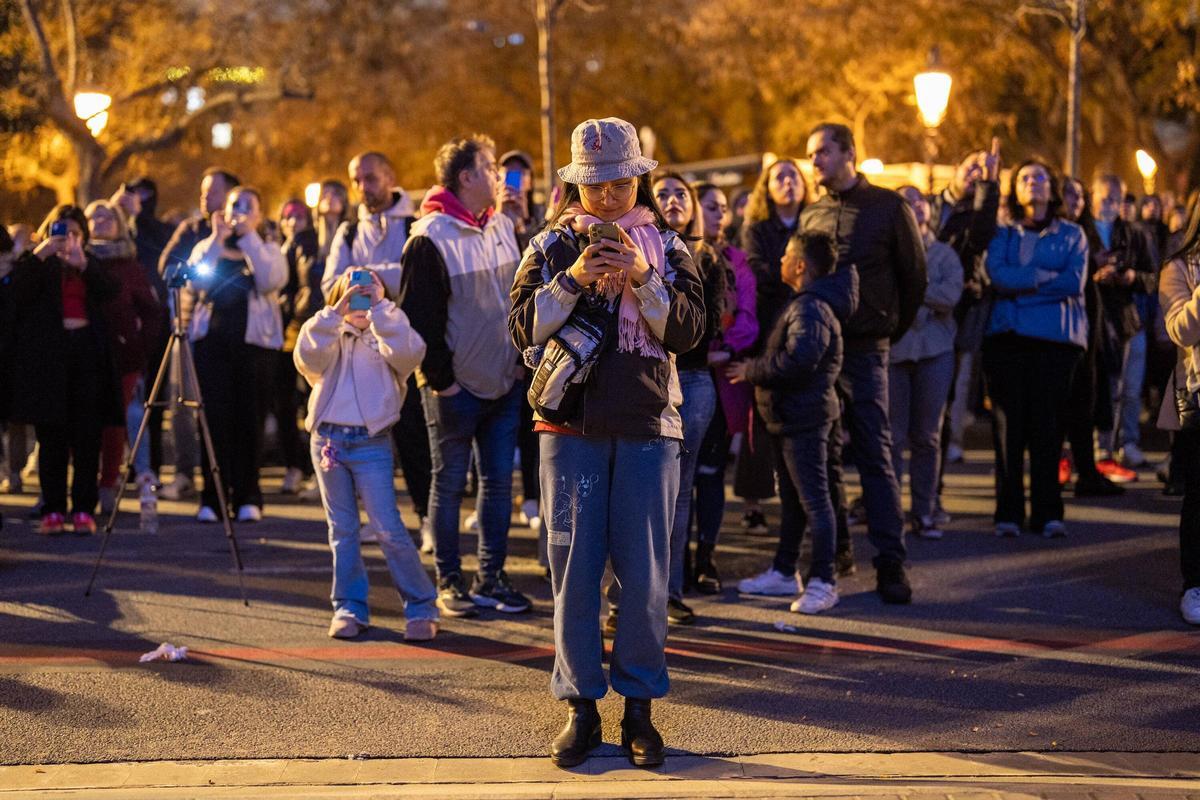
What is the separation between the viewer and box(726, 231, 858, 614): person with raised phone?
25.6 feet

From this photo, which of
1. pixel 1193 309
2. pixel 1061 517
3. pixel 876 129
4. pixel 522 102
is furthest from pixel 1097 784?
pixel 522 102

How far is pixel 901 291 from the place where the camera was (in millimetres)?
8273

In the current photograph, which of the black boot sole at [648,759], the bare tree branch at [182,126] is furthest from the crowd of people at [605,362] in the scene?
the bare tree branch at [182,126]

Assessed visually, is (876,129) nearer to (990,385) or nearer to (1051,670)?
(990,385)

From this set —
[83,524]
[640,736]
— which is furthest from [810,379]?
[83,524]

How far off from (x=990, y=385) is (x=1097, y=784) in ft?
16.0

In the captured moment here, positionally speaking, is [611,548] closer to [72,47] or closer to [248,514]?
[248,514]

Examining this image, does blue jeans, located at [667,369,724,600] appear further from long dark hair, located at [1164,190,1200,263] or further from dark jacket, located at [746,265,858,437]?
long dark hair, located at [1164,190,1200,263]

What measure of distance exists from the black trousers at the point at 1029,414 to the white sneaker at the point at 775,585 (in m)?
2.08

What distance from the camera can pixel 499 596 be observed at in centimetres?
795

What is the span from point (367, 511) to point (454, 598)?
746mm

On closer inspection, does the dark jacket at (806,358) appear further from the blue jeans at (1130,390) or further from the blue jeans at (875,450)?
the blue jeans at (1130,390)

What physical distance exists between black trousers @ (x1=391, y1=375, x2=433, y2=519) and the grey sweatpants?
142 inches

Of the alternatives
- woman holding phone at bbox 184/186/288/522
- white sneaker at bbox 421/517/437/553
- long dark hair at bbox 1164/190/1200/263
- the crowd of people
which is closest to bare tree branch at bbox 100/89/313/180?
the crowd of people
